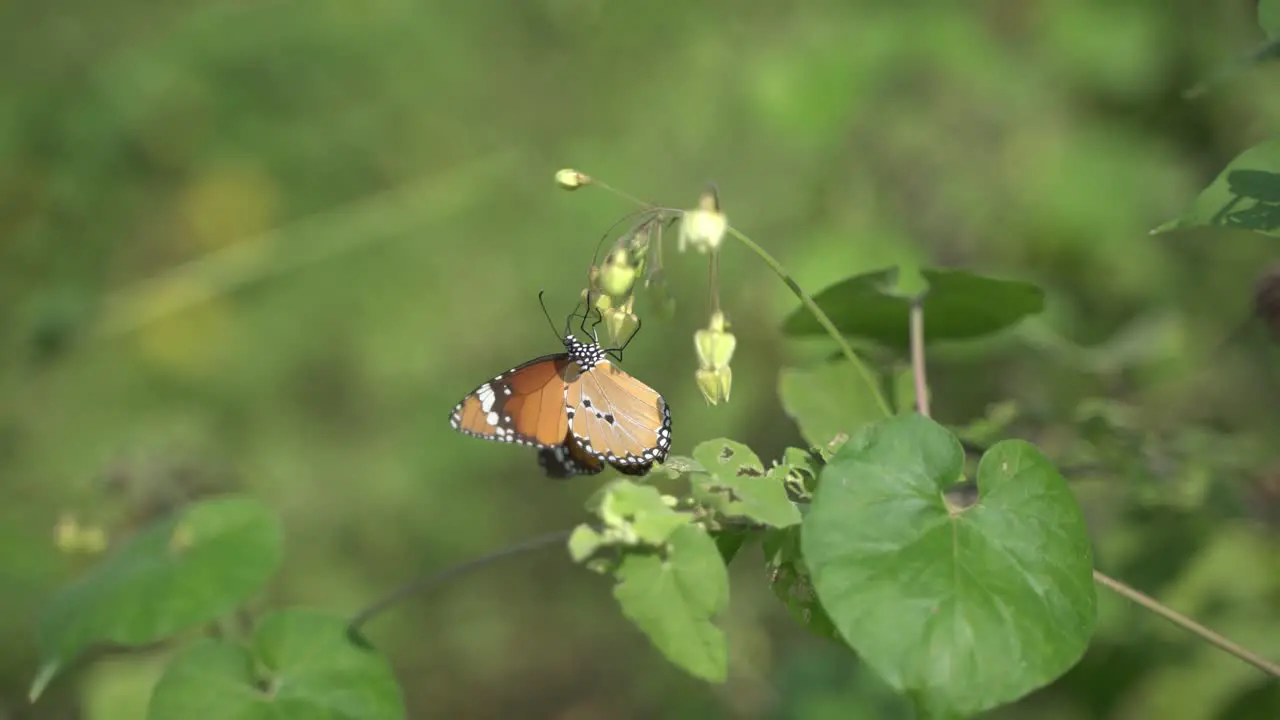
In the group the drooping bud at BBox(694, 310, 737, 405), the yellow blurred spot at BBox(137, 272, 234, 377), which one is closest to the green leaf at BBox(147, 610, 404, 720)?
the drooping bud at BBox(694, 310, 737, 405)

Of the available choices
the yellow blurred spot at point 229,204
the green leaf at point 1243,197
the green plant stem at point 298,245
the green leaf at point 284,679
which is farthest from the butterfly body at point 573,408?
the yellow blurred spot at point 229,204

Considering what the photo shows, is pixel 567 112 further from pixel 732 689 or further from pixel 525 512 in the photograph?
pixel 732 689

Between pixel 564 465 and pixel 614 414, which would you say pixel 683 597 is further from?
pixel 564 465

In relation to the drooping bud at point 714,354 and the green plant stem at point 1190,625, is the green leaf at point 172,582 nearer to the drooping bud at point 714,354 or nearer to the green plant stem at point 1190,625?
the drooping bud at point 714,354

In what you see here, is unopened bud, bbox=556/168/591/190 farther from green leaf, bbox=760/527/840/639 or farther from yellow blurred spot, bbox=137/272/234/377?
yellow blurred spot, bbox=137/272/234/377

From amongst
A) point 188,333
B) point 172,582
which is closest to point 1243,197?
point 172,582

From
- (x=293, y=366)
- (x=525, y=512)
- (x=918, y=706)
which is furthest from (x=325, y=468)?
(x=918, y=706)
